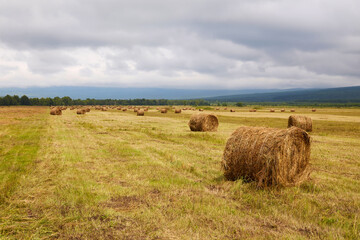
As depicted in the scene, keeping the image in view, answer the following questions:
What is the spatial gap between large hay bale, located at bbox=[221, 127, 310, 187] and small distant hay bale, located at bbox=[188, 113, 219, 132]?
13.8m

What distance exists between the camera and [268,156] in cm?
831

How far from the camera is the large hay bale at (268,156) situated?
832 centimetres

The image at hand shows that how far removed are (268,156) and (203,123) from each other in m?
15.3

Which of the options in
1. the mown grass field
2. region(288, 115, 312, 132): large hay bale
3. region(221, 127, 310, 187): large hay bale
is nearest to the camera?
the mown grass field

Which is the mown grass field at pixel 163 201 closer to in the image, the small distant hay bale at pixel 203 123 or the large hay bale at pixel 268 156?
the large hay bale at pixel 268 156

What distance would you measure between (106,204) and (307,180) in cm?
679

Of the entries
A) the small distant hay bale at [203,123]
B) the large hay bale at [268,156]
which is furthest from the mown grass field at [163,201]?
the small distant hay bale at [203,123]

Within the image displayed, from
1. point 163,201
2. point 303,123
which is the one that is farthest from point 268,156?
point 303,123

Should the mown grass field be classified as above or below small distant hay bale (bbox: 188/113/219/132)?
below

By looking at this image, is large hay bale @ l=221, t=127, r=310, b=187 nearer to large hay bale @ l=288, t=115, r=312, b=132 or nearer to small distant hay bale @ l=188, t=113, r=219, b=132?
small distant hay bale @ l=188, t=113, r=219, b=132

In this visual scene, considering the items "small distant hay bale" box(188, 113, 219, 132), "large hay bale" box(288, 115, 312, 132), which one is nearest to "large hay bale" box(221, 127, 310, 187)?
"small distant hay bale" box(188, 113, 219, 132)

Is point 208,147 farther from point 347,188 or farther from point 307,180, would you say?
point 347,188

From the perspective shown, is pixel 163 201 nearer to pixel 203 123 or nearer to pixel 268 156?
pixel 268 156

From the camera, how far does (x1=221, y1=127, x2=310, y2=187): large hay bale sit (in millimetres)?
8320
